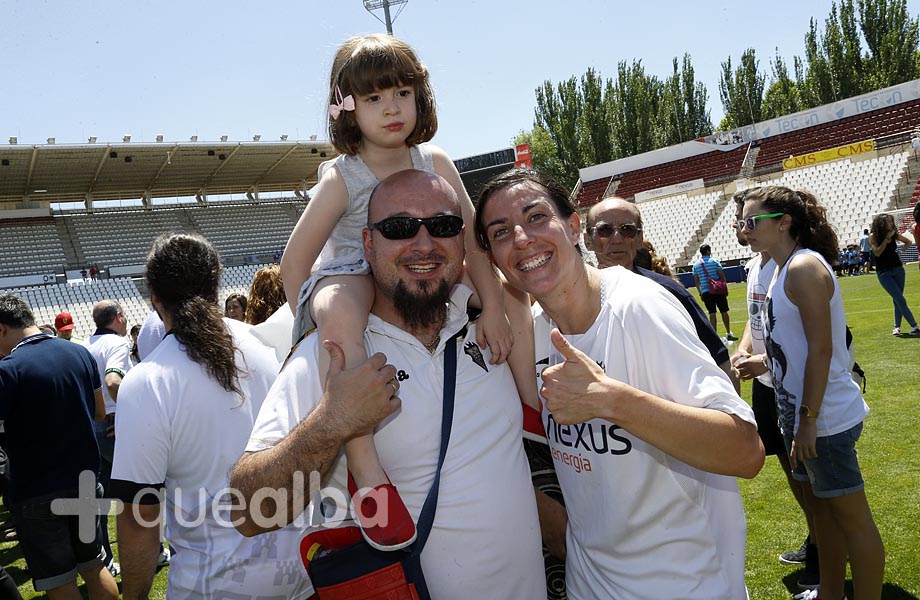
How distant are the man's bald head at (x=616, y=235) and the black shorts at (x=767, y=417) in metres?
1.19

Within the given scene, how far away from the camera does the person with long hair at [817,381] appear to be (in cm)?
310

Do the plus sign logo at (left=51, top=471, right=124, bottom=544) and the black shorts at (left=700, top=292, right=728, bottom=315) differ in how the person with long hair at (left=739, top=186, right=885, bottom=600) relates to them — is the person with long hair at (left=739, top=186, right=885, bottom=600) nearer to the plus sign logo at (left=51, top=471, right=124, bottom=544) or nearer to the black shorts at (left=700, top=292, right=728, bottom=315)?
the plus sign logo at (left=51, top=471, right=124, bottom=544)

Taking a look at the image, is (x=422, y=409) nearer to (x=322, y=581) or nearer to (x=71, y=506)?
(x=322, y=581)

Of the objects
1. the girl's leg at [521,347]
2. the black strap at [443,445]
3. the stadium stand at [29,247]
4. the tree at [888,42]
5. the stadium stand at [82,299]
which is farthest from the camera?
the tree at [888,42]

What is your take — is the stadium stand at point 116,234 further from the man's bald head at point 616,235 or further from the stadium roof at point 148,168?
the man's bald head at point 616,235

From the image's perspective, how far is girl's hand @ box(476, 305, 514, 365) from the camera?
2.15m

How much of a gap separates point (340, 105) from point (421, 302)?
995 millimetres

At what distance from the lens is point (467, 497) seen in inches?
77.0

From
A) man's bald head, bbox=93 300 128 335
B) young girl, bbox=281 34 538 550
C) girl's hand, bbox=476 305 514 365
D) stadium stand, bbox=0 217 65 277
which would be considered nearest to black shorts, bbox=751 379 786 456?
→ young girl, bbox=281 34 538 550

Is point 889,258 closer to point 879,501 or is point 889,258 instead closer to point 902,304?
point 902,304

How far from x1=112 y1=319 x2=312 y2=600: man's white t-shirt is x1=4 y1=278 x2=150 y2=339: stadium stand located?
985 inches

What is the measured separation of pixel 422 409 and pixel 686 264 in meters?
31.5

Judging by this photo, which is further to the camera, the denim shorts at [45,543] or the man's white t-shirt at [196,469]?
the denim shorts at [45,543]

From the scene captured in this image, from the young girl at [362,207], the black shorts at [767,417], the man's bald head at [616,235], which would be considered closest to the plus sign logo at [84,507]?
the young girl at [362,207]
